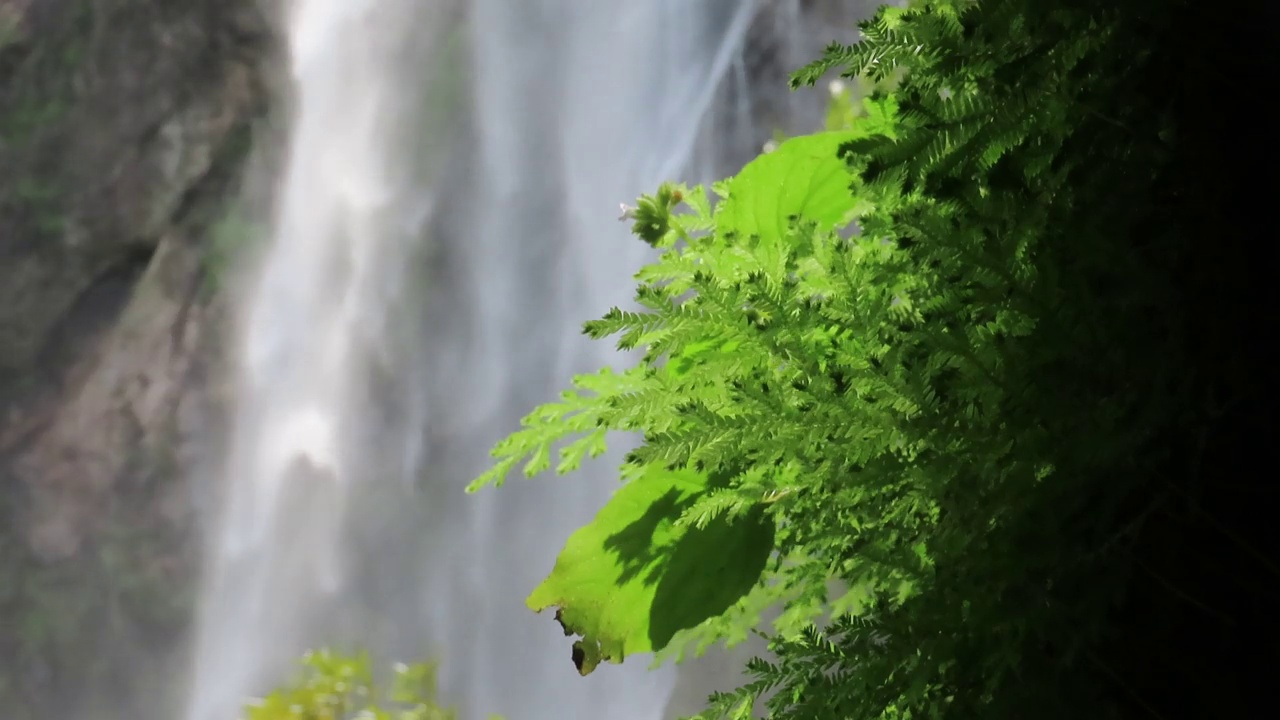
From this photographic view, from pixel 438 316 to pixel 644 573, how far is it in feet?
10.6

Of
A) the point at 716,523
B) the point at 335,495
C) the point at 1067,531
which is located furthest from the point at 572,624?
the point at 335,495

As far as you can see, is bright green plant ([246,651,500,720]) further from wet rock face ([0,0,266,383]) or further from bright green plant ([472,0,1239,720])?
wet rock face ([0,0,266,383])

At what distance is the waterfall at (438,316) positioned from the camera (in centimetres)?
303

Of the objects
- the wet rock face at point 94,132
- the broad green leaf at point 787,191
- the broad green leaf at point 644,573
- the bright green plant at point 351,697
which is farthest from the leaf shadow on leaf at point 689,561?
the wet rock face at point 94,132

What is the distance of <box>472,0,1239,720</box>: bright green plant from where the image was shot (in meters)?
0.30

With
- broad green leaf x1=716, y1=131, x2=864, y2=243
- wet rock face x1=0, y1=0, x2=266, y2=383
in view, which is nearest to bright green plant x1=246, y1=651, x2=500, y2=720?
broad green leaf x1=716, y1=131, x2=864, y2=243

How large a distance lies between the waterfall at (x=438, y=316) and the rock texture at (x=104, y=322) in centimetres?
21

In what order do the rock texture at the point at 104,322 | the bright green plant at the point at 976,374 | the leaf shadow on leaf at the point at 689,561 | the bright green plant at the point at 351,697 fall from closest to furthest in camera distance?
the bright green plant at the point at 976,374 → the leaf shadow on leaf at the point at 689,561 → the bright green plant at the point at 351,697 → the rock texture at the point at 104,322

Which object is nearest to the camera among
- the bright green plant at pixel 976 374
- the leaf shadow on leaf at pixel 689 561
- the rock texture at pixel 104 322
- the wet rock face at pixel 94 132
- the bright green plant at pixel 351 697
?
the bright green plant at pixel 976 374

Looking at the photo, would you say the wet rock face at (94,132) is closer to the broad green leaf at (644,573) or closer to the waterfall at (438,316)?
the waterfall at (438,316)

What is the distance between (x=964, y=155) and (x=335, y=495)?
10.8 feet

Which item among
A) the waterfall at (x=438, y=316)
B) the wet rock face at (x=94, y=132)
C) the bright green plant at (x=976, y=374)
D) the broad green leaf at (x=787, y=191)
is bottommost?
the bright green plant at (x=976, y=374)

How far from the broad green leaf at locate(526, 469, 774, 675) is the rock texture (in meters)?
3.04

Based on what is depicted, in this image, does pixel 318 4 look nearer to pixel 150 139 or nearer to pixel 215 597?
pixel 150 139
